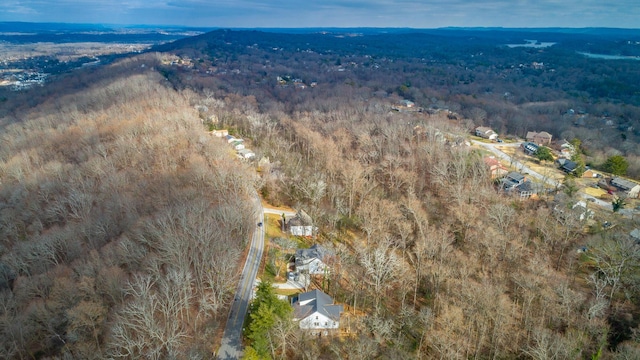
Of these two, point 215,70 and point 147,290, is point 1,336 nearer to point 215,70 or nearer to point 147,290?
point 147,290

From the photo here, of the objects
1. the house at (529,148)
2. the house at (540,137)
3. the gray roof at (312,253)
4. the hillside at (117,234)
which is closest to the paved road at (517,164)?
the house at (529,148)

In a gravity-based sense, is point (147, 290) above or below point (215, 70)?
below

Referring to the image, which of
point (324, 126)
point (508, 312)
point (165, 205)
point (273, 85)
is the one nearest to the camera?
point (508, 312)

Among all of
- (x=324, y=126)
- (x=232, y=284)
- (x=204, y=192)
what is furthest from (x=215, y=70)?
(x=232, y=284)

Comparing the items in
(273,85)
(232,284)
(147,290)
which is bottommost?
(232,284)

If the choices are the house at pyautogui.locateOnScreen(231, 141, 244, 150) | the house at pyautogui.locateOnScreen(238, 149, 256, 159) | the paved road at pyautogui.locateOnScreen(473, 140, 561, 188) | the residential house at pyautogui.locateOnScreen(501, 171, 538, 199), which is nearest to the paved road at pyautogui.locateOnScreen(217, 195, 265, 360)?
the house at pyautogui.locateOnScreen(238, 149, 256, 159)

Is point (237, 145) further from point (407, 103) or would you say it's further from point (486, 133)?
point (407, 103)

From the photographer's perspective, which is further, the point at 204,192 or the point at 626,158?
the point at 626,158

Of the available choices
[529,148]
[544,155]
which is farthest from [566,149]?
[544,155]
